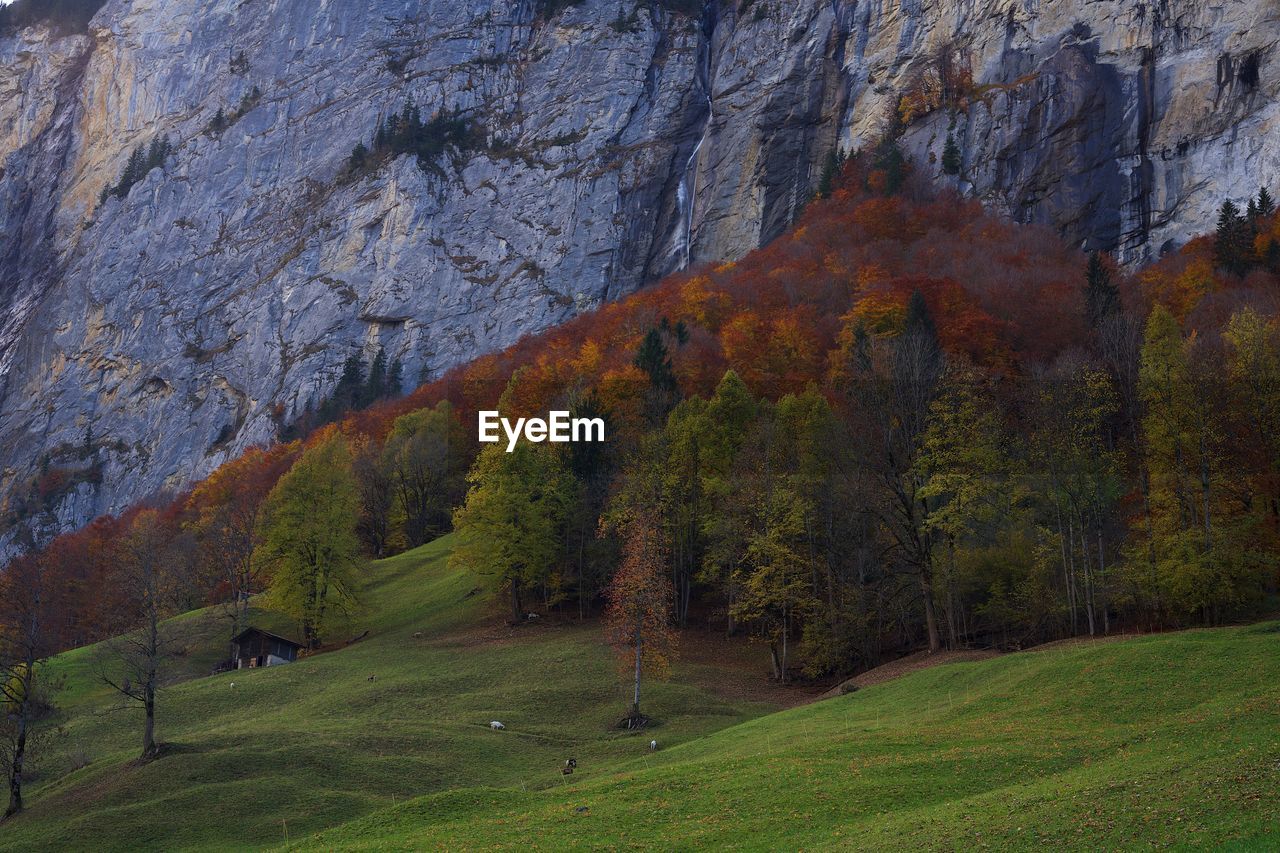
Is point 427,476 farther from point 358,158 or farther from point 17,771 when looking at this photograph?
point 358,158

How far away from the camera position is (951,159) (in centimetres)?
12769

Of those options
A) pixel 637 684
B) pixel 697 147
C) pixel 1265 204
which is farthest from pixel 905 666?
pixel 697 147

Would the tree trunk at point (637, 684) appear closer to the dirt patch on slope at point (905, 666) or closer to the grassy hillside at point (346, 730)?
the grassy hillside at point (346, 730)

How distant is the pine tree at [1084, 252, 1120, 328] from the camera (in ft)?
250

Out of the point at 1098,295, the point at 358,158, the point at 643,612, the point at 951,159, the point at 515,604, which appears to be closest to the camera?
the point at 643,612

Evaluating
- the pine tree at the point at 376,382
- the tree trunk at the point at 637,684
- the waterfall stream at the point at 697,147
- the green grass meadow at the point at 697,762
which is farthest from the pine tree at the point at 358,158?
the tree trunk at the point at 637,684

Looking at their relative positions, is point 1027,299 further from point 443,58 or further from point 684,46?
point 443,58

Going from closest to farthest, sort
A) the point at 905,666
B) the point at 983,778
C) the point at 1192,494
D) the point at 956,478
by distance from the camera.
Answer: the point at 983,778
the point at 1192,494
the point at 905,666
the point at 956,478

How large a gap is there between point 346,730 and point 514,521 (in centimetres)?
2370

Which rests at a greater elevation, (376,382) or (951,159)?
(951,159)

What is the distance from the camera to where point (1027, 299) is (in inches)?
3255

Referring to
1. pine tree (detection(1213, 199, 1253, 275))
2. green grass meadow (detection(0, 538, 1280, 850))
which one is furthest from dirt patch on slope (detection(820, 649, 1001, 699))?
pine tree (detection(1213, 199, 1253, 275))

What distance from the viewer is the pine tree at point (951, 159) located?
128 meters

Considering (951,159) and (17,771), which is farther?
(951,159)
